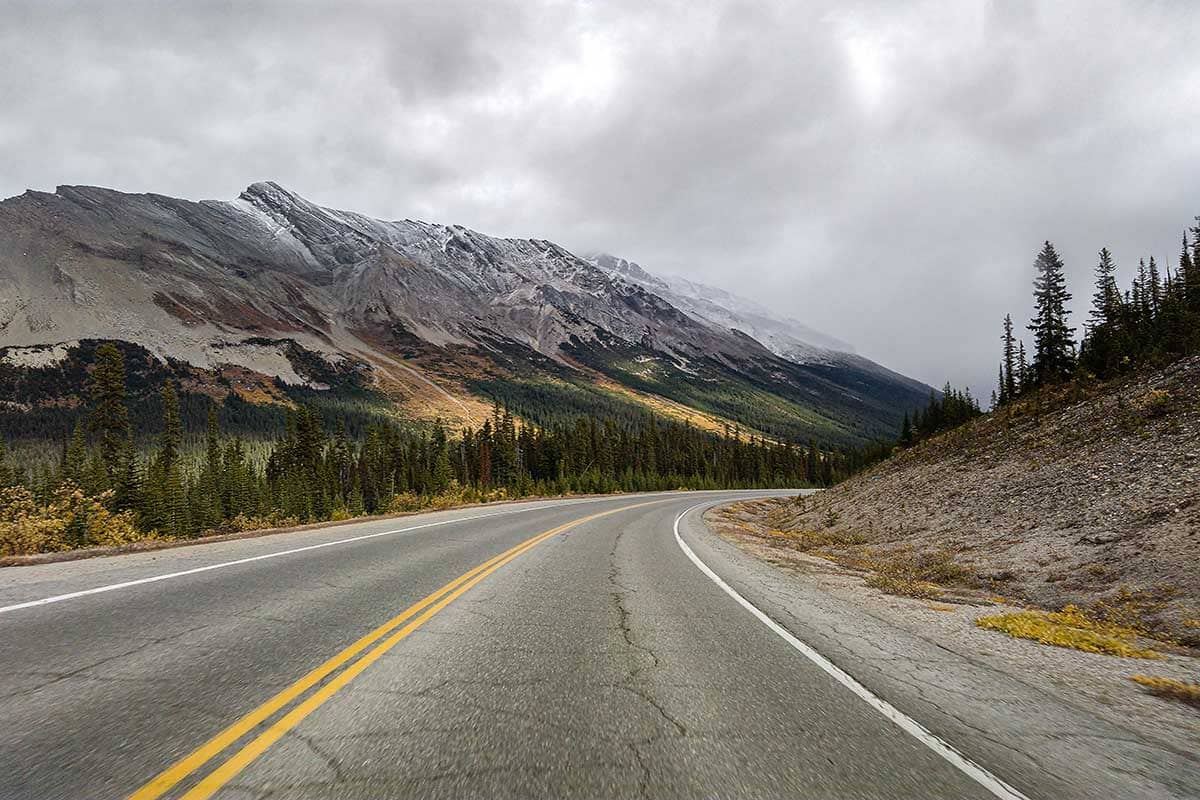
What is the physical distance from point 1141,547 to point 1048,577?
5.09 feet

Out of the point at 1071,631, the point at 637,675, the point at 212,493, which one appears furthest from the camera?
the point at 212,493

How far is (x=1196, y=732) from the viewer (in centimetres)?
413

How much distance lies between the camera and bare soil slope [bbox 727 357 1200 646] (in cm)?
900

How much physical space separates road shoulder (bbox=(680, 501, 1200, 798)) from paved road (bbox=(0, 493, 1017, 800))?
47cm

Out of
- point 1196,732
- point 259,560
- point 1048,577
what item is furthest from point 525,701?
point 1048,577

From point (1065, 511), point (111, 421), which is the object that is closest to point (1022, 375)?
point (1065, 511)

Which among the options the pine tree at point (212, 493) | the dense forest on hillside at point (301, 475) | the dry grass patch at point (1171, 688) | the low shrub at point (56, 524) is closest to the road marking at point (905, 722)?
the dry grass patch at point (1171, 688)

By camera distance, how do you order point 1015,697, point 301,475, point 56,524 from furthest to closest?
point 301,475 < point 56,524 < point 1015,697

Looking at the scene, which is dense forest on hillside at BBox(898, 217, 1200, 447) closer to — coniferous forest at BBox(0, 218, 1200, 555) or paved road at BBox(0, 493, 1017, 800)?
coniferous forest at BBox(0, 218, 1200, 555)

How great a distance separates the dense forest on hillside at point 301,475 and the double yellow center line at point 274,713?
10.1 metres

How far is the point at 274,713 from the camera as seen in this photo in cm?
373

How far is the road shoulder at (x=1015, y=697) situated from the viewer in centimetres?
347

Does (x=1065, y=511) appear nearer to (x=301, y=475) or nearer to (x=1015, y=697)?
(x=1015, y=697)

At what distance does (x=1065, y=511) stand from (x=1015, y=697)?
10.8 meters
